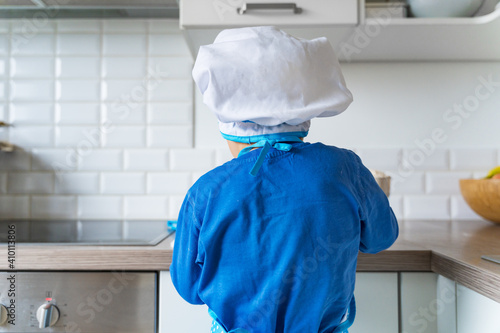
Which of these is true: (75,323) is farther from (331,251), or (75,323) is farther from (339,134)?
(339,134)

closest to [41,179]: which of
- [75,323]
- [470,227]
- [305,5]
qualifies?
[75,323]

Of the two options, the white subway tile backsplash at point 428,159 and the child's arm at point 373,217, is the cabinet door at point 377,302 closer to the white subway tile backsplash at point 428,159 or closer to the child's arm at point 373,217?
the child's arm at point 373,217

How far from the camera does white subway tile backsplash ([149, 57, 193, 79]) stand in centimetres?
149

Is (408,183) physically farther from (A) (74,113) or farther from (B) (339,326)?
(A) (74,113)

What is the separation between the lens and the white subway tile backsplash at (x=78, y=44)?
1.49 meters

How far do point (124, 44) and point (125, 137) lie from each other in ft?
1.08

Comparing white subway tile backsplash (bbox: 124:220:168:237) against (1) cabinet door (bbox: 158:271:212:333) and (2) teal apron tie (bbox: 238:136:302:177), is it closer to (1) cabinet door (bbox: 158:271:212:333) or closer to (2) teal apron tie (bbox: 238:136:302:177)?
(1) cabinet door (bbox: 158:271:212:333)

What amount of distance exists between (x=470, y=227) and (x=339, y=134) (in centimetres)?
51

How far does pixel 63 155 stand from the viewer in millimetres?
1473

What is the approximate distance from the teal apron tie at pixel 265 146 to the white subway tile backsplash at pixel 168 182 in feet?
2.72

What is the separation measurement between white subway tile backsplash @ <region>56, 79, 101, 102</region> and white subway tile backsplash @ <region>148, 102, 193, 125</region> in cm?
20

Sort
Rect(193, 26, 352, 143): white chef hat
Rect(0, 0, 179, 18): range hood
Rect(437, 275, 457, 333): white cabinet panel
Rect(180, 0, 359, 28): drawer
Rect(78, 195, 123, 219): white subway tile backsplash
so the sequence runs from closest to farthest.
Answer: Rect(193, 26, 352, 143): white chef hat, Rect(437, 275, 457, 333): white cabinet panel, Rect(180, 0, 359, 28): drawer, Rect(0, 0, 179, 18): range hood, Rect(78, 195, 123, 219): white subway tile backsplash

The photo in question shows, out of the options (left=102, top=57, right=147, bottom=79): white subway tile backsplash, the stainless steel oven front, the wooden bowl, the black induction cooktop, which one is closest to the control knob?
the stainless steel oven front

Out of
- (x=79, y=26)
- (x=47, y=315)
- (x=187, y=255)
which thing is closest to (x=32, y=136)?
(x=79, y=26)
